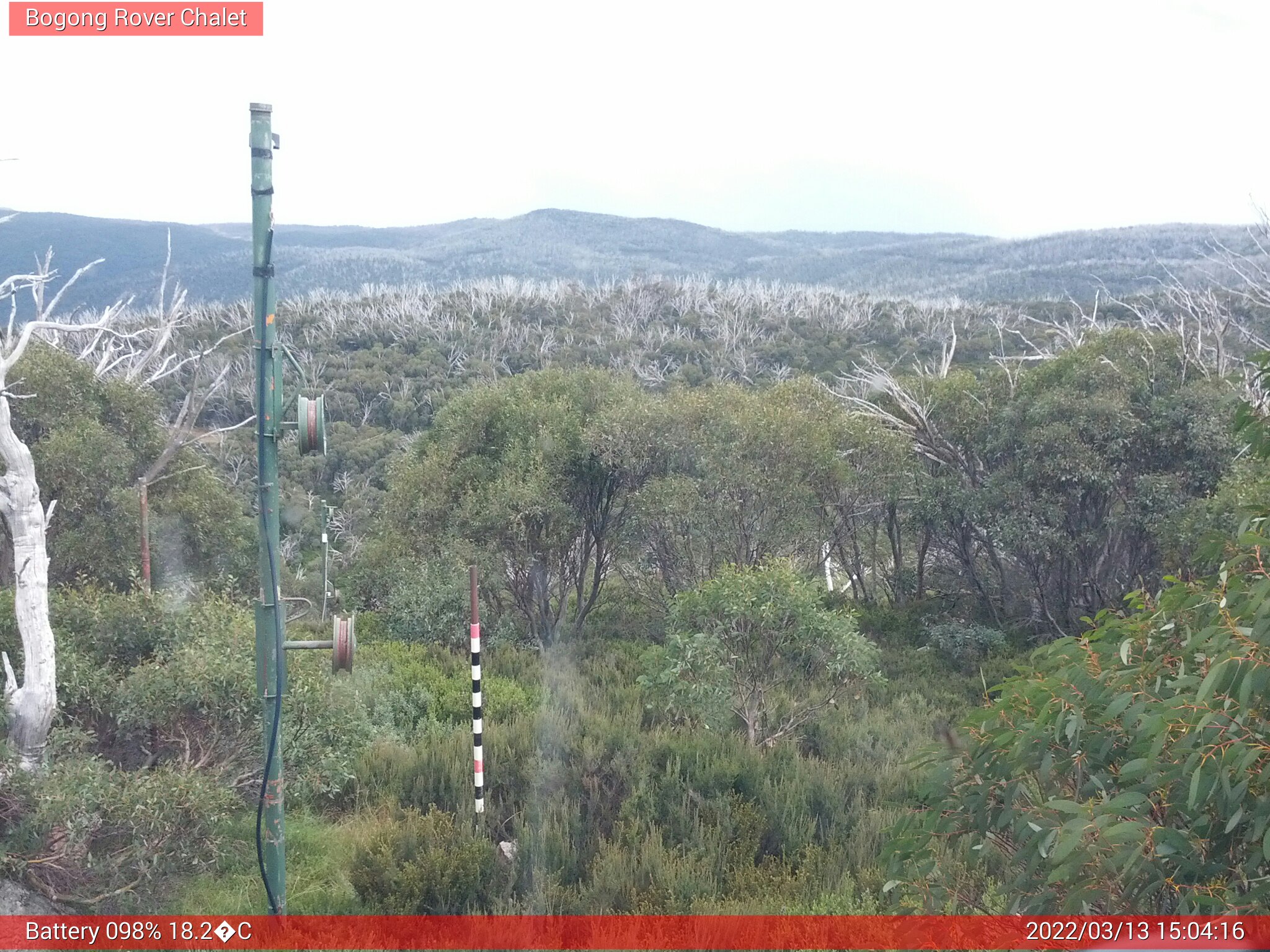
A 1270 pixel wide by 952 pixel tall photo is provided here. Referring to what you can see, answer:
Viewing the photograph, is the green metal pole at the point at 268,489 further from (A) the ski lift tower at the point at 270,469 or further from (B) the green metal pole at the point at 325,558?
(B) the green metal pole at the point at 325,558

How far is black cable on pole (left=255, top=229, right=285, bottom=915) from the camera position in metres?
4.88

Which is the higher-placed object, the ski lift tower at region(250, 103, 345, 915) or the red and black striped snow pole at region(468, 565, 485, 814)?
the ski lift tower at region(250, 103, 345, 915)

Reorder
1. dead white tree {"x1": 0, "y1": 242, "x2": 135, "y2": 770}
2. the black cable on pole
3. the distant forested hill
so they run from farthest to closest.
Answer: the distant forested hill, dead white tree {"x1": 0, "y1": 242, "x2": 135, "y2": 770}, the black cable on pole

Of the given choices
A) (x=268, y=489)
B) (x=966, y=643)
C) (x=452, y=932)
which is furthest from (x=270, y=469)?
(x=966, y=643)

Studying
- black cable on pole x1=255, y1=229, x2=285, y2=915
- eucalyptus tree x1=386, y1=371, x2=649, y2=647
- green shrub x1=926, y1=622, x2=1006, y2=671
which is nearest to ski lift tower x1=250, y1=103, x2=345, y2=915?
black cable on pole x1=255, y1=229, x2=285, y2=915

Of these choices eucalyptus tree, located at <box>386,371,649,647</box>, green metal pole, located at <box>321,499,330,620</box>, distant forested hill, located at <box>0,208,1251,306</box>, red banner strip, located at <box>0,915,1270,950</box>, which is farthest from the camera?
distant forested hill, located at <box>0,208,1251,306</box>

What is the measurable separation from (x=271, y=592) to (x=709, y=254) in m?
100

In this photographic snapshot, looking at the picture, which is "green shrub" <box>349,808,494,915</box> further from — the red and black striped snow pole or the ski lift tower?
the ski lift tower

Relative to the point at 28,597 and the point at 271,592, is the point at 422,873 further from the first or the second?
the point at 28,597

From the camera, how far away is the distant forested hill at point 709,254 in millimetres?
58656

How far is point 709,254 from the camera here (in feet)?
334

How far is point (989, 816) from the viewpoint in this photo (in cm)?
326

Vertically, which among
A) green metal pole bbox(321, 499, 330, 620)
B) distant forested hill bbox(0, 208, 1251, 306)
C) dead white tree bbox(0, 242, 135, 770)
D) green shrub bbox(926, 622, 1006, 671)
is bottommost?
green shrub bbox(926, 622, 1006, 671)

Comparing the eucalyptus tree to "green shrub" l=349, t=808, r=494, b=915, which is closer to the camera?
"green shrub" l=349, t=808, r=494, b=915
